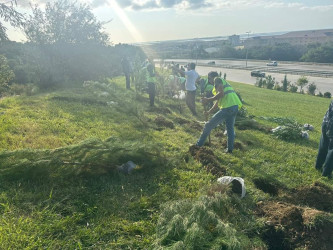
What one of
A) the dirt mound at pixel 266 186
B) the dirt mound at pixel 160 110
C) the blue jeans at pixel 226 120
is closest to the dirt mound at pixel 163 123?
the dirt mound at pixel 160 110

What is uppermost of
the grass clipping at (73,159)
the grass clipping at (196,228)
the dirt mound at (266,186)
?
the grass clipping at (73,159)

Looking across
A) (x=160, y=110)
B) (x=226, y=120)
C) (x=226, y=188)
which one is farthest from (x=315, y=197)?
(x=160, y=110)

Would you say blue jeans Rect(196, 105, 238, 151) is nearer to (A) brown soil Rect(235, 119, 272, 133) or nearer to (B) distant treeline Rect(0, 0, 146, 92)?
(A) brown soil Rect(235, 119, 272, 133)

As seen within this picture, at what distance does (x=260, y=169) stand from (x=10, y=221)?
170 inches

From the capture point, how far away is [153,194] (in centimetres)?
399

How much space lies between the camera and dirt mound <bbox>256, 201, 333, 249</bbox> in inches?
123

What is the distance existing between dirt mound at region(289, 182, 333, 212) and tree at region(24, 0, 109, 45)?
54.3 feet

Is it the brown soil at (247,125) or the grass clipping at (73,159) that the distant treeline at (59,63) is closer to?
the brown soil at (247,125)

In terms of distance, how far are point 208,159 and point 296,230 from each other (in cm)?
224

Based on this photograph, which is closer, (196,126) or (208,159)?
(208,159)

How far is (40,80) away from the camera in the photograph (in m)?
14.3

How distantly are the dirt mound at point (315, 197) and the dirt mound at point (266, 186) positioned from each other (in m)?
0.28

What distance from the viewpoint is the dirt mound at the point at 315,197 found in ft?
13.2

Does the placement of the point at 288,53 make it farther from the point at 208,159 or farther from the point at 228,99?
the point at 208,159
